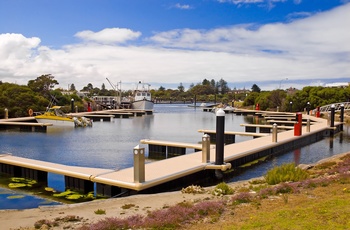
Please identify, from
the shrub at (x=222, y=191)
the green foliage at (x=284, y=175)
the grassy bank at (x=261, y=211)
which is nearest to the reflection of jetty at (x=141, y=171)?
the shrub at (x=222, y=191)

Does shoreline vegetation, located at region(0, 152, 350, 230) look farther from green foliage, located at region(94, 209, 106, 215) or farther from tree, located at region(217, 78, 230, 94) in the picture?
tree, located at region(217, 78, 230, 94)

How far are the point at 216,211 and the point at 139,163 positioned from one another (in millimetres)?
2997

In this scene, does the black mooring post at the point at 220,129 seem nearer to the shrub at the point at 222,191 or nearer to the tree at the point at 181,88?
the shrub at the point at 222,191

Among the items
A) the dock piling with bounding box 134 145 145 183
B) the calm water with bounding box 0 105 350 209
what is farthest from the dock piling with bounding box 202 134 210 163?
the dock piling with bounding box 134 145 145 183

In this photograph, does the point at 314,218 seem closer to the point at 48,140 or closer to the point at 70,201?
the point at 70,201

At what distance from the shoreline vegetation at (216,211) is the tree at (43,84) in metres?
45.9

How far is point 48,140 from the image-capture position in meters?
20.2

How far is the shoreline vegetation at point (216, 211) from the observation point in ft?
16.6

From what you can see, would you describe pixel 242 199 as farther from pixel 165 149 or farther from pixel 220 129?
pixel 165 149

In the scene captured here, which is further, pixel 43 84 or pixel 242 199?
pixel 43 84

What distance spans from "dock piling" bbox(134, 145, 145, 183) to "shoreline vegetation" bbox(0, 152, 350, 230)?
94 cm

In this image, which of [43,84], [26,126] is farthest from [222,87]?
[26,126]

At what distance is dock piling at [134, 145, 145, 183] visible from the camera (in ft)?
27.3

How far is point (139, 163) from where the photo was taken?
8.36 metres
